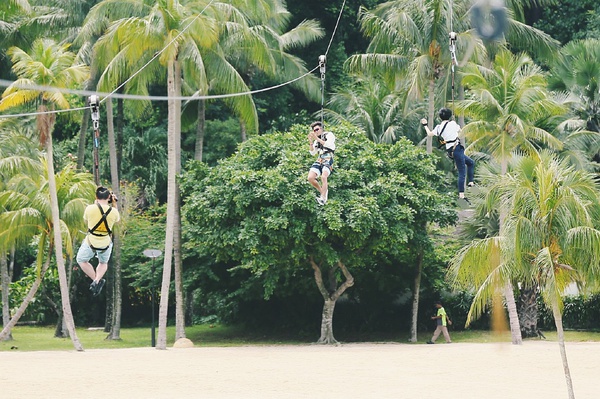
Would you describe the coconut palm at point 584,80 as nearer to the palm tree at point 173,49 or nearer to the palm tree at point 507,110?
the palm tree at point 507,110

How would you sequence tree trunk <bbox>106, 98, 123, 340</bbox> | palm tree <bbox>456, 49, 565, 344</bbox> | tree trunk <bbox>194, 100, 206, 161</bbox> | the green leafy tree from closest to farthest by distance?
palm tree <bbox>456, 49, 565, 344</bbox> < the green leafy tree < tree trunk <bbox>106, 98, 123, 340</bbox> < tree trunk <bbox>194, 100, 206, 161</bbox>

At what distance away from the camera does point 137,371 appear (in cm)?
2392

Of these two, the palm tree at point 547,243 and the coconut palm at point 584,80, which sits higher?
the coconut palm at point 584,80

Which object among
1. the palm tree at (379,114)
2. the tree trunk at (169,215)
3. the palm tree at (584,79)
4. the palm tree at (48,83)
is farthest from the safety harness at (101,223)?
the palm tree at (379,114)

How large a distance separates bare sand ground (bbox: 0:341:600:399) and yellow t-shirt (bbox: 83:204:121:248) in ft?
19.7

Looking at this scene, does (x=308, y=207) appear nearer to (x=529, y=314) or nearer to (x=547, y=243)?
(x=529, y=314)

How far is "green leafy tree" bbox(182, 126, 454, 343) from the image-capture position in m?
29.7

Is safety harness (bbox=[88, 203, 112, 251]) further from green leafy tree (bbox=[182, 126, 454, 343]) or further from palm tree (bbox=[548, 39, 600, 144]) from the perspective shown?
palm tree (bbox=[548, 39, 600, 144])

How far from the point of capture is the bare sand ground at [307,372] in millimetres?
20781

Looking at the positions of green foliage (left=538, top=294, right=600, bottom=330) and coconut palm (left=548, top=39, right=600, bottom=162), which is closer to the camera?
green foliage (left=538, top=294, right=600, bottom=330)

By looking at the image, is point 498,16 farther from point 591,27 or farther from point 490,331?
point 591,27

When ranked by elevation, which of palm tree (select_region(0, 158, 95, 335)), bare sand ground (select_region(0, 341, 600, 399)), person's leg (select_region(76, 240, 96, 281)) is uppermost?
palm tree (select_region(0, 158, 95, 335))

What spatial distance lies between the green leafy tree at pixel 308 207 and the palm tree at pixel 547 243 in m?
10.4

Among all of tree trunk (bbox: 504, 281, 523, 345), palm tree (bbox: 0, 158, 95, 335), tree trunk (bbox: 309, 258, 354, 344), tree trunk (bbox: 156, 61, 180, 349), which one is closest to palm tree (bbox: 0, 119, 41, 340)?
palm tree (bbox: 0, 158, 95, 335)
